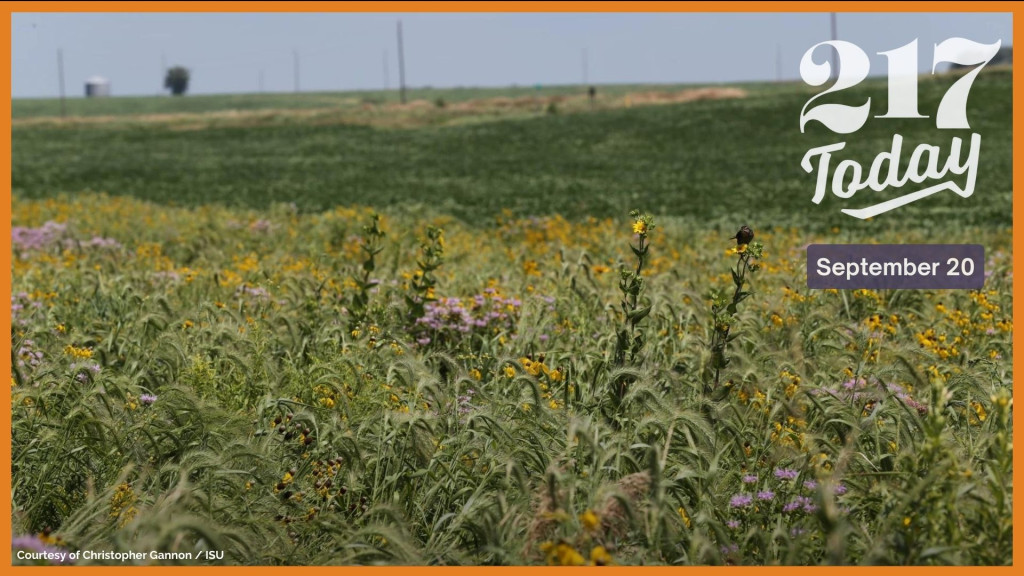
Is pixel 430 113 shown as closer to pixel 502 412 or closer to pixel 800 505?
pixel 502 412

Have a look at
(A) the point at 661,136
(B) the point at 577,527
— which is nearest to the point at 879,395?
(B) the point at 577,527

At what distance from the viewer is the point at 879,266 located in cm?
443

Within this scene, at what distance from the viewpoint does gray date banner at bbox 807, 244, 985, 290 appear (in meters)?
4.26

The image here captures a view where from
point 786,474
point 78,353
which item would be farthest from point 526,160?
point 786,474

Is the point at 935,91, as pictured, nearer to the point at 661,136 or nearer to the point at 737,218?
the point at 661,136

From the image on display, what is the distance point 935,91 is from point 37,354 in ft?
135

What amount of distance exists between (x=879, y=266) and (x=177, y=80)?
179 m

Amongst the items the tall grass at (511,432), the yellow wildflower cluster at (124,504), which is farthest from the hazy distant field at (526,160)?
the yellow wildflower cluster at (124,504)

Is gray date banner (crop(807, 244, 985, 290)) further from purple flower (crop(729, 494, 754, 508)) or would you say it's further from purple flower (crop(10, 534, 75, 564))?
purple flower (crop(10, 534, 75, 564))

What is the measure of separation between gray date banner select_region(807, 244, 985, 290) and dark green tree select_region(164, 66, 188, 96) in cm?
17736

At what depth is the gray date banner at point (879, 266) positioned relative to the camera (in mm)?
4262

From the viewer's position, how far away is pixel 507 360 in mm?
3779

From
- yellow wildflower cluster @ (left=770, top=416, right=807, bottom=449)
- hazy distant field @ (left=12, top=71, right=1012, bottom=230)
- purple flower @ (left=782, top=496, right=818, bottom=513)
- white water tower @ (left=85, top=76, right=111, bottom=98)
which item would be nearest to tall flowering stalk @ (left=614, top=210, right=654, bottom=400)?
yellow wildflower cluster @ (left=770, top=416, right=807, bottom=449)

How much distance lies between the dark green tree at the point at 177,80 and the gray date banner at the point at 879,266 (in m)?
177
